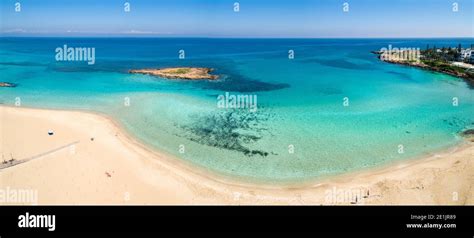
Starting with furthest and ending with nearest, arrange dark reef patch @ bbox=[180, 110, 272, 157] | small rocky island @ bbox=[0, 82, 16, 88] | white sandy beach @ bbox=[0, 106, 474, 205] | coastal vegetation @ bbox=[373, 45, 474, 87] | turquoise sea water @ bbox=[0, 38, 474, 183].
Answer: coastal vegetation @ bbox=[373, 45, 474, 87]
small rocky island @ bbox=[0, 82, 16, 88]
dark reef patch @ bbox=[180, 110, 272, 157]
turquoise sea water @ bbox=[0, 38, 474, 183]
white sandy beach @ bbox=[0, 106, 474, 205]

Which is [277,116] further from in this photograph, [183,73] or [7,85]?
[7,85]

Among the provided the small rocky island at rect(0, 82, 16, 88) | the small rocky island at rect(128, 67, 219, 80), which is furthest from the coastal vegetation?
the small rocky island at rect(0, 82, 16, 88)

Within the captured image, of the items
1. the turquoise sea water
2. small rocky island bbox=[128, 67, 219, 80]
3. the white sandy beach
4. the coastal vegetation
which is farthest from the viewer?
the coastal vegetation

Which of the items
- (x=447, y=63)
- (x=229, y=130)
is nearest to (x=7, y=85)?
(x=229, y=130)

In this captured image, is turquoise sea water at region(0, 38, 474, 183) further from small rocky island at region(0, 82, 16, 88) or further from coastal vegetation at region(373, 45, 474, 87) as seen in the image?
coastal vegetation at region(373, 45, 474, 87)

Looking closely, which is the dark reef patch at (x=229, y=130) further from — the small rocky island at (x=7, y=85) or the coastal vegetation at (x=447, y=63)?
the coastal vegetation at (x=447, y=63)

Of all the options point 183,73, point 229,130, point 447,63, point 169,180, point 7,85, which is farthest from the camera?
point 447,63
